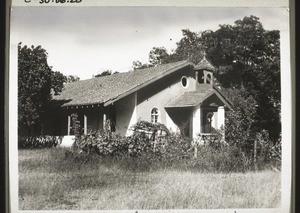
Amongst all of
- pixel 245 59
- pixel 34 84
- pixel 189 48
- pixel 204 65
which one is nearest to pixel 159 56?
pixel 189 48

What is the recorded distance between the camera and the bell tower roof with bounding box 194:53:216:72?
2627 millimetres

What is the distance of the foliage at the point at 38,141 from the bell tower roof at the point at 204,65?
101cm

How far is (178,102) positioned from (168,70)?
23 centimetres

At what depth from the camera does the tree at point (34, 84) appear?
2434 mm

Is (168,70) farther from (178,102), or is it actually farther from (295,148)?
(295,148)

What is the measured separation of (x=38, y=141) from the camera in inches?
99.0

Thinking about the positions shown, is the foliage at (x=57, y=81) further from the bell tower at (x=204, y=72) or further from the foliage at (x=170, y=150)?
the bell tower at (x=204, y=72)

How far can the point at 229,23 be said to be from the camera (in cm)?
254

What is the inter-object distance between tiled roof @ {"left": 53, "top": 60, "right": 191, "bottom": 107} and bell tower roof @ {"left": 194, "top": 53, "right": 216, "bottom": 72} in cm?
7

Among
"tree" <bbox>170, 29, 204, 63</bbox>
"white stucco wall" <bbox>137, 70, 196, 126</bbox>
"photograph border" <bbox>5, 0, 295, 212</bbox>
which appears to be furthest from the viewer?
"white stucco wall" <bbox>137, 70, 196, 126</bbox>

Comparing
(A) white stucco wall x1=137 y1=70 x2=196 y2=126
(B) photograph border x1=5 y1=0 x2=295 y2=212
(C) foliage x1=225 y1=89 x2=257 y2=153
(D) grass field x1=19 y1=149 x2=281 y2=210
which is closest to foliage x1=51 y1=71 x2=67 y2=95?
(B) photograph border x1=5 y1=0 x2=295 y2=212

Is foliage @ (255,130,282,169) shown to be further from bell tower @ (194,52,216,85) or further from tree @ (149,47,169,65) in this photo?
tree @ (149,47,169,65)

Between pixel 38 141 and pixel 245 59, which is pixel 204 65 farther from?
pixel 38 141

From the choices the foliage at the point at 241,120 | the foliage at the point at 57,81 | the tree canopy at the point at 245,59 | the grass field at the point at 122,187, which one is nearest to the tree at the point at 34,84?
the foliage at the point at 57,81
